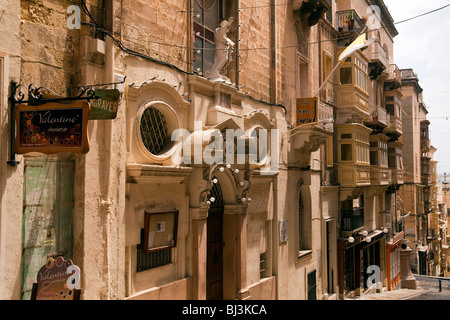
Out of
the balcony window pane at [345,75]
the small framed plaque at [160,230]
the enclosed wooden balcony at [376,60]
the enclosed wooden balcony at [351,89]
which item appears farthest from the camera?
the enclosed wooden balcony at [376,60]

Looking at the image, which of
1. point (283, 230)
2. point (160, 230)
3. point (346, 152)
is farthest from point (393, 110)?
point (160, 230)

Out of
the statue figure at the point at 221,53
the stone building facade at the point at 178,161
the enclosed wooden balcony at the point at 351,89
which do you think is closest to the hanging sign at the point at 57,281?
the stone building facade at the point at 178,161

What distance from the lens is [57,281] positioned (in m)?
6.55

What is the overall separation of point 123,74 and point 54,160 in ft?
7.29

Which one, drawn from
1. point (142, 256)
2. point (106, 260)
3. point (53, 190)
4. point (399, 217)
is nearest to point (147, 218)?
point (142, 256)

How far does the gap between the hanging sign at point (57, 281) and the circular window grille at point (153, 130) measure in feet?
11.8

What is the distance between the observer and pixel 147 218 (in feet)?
30.1

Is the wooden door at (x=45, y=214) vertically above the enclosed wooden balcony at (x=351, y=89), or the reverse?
the enclosed wooden balcony at (x=351, y=89)

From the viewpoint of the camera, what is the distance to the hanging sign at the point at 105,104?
688 centimetres

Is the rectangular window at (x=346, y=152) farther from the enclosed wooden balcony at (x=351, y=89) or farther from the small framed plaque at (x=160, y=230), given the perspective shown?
the small framed plaque at (x=160, y=230)

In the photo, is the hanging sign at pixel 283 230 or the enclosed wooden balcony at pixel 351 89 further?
the enclosed wooden balcony at pixel 351 89

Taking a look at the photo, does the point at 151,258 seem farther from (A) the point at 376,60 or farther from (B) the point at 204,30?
(A) the point at 376,60

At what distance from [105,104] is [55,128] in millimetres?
970
